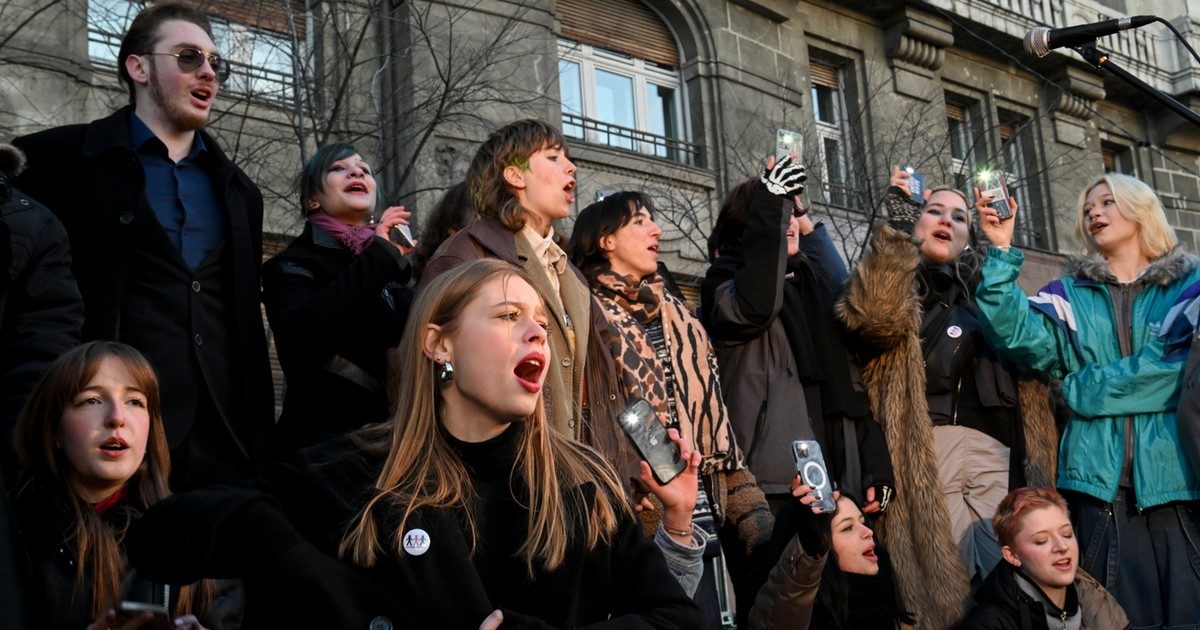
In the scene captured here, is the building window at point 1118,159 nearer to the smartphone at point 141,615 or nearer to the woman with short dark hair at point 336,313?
the woman with short dark hair at point 336,313

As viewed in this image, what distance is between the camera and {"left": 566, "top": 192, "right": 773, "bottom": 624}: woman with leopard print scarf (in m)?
5.25

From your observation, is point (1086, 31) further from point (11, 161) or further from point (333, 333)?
point (11, 161)

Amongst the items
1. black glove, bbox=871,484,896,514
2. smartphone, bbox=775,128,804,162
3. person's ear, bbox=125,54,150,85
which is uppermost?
person's ear, bbox=125,54,150,85

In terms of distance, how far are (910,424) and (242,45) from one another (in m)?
6.53

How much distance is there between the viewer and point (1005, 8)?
60.4 feet

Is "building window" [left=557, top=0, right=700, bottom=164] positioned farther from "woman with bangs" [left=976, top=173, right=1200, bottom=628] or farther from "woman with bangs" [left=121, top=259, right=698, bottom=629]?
"woman with bangs" [left=121, top=259, right=698, bottom=629]

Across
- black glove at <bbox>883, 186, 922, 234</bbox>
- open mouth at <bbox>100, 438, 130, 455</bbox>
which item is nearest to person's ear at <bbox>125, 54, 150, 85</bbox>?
open mouth at <bbox>100, 438, 130, 455</bbox>

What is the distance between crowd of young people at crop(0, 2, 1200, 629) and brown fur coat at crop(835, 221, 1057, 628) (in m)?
0.02

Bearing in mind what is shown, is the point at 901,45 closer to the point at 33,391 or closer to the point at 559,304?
the point at 559,304

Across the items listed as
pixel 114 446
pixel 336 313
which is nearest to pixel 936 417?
pixel 336 313

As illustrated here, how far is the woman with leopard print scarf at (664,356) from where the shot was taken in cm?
525

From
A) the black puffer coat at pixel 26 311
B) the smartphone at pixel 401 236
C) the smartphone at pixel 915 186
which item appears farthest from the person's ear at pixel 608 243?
the black puffer coat at pixel 26 311

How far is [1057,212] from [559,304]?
15.0 meters

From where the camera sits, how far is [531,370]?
3.53 m
